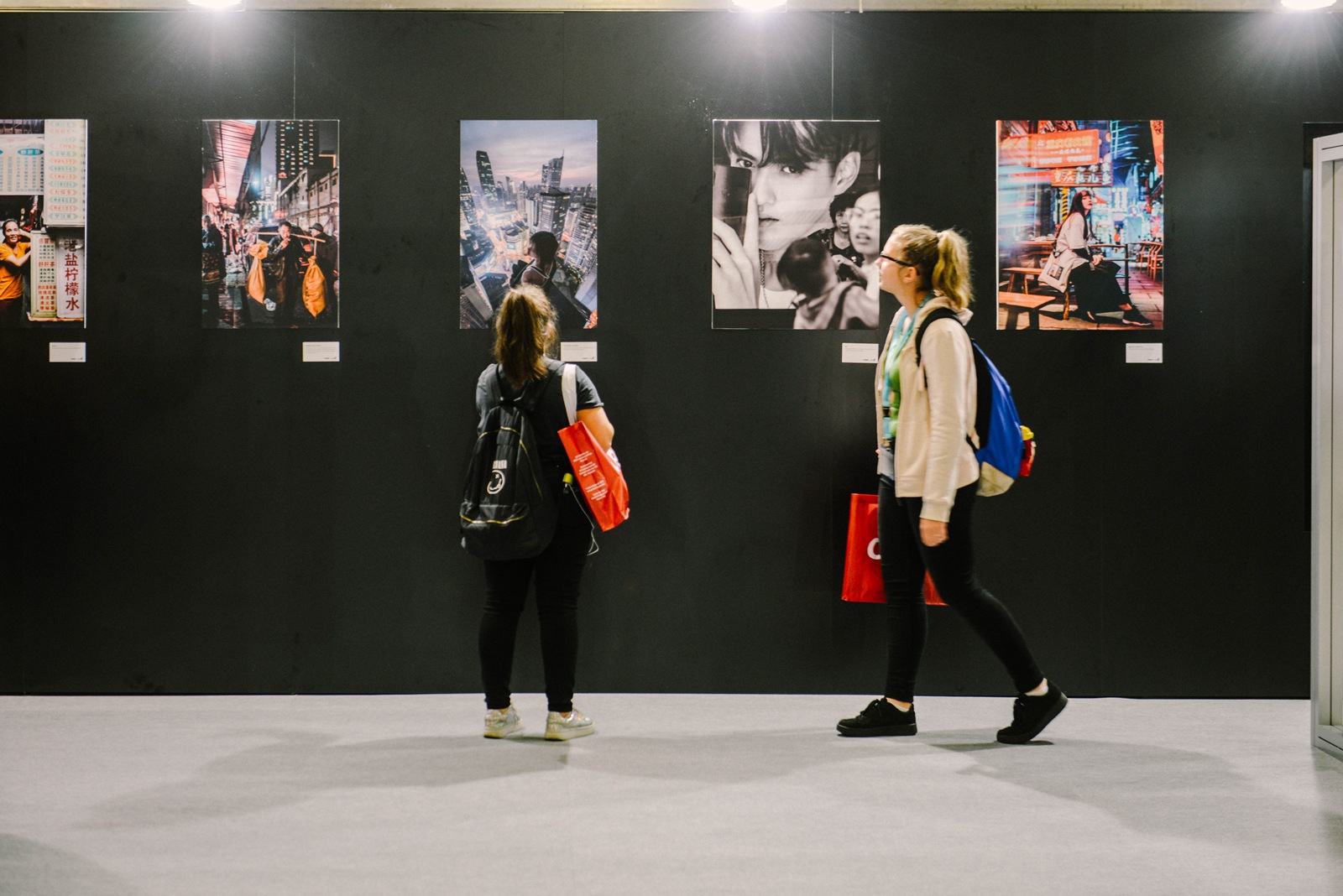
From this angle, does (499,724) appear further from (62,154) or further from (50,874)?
(62,154)

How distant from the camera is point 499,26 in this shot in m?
4.54

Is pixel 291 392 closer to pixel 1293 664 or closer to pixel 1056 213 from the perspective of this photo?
pixel 1056 213

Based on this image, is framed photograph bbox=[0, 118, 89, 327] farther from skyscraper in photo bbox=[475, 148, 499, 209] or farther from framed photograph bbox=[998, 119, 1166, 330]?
framed photograph bbox=[998, 119, 1166, 330]

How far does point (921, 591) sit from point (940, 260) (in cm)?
110

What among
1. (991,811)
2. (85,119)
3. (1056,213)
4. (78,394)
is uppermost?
(85,119)

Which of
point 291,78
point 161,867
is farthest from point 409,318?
Answer: point 161,867

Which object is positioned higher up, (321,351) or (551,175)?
(551,175)

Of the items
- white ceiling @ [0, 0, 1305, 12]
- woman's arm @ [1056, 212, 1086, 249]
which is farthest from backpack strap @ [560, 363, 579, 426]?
woman's arm @ [1056, 212, 1086, 249]

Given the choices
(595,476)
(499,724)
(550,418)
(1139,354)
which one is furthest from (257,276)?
(1139,354)

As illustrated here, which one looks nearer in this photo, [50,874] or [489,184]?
[50,874]

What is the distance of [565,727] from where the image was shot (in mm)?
3795

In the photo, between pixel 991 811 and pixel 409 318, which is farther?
pixel 409 318

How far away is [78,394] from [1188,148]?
4.47m

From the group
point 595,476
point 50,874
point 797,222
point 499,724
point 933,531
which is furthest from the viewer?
point 797,222
